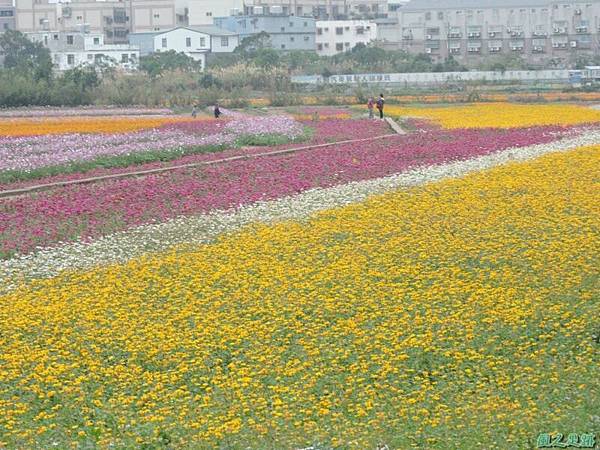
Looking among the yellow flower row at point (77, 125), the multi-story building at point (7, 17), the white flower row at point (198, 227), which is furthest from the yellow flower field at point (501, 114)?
the multi-story building at point (7, 17)

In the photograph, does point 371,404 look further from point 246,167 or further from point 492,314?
point 246,167

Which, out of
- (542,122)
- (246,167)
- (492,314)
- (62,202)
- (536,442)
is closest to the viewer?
(536,442)

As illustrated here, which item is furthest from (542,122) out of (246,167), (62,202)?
(62,202)

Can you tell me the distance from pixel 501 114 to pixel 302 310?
97.5ft

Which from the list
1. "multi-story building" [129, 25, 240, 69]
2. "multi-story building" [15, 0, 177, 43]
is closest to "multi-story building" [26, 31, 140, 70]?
"multi-story building" [129, 25, 240, 69]

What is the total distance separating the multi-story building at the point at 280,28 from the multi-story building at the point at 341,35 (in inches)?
77.5

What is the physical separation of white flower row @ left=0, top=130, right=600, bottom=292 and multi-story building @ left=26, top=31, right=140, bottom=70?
198ft

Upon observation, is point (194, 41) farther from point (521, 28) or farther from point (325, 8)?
point (325, 8)

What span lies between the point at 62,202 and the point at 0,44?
77.8m

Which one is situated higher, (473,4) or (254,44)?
(473,4)

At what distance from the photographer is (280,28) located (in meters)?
101

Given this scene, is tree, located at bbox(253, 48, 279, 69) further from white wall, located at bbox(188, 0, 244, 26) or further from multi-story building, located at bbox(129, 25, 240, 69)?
white wall, located at bbox(188, 0, 244, 26)

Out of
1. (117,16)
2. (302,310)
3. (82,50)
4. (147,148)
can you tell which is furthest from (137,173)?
(117,16)

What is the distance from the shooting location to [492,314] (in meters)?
11.3
